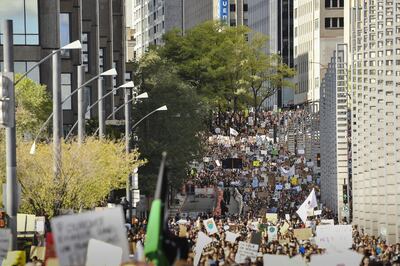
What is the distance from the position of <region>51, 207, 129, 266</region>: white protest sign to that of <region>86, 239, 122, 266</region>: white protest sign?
6.0 inches

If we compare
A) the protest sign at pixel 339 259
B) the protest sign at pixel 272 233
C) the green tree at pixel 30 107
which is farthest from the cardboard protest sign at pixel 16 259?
the green tree at pixel 30 107

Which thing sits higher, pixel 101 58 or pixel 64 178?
pixel 101 58

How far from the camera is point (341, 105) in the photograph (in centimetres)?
9456

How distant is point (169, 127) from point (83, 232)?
83088 millimetres

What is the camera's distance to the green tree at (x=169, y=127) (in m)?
99.4

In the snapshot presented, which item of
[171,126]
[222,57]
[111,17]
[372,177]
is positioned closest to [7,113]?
[372,177]

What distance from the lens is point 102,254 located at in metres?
21.1

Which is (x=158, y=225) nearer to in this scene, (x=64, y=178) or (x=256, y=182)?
(x=64, y=178)

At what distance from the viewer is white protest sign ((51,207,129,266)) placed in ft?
63.2

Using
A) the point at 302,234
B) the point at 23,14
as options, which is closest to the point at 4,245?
the point at 302,234

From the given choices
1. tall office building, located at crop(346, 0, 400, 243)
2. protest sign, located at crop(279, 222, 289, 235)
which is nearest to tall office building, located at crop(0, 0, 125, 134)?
protest sign, located at crop(279, 222, 289, 235)

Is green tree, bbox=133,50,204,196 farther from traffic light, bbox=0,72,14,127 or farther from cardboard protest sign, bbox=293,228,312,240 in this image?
traffic light, bbox=0,72,14,127

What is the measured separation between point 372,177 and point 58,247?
61766mm

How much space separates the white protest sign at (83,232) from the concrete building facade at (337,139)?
65447 millimetres
